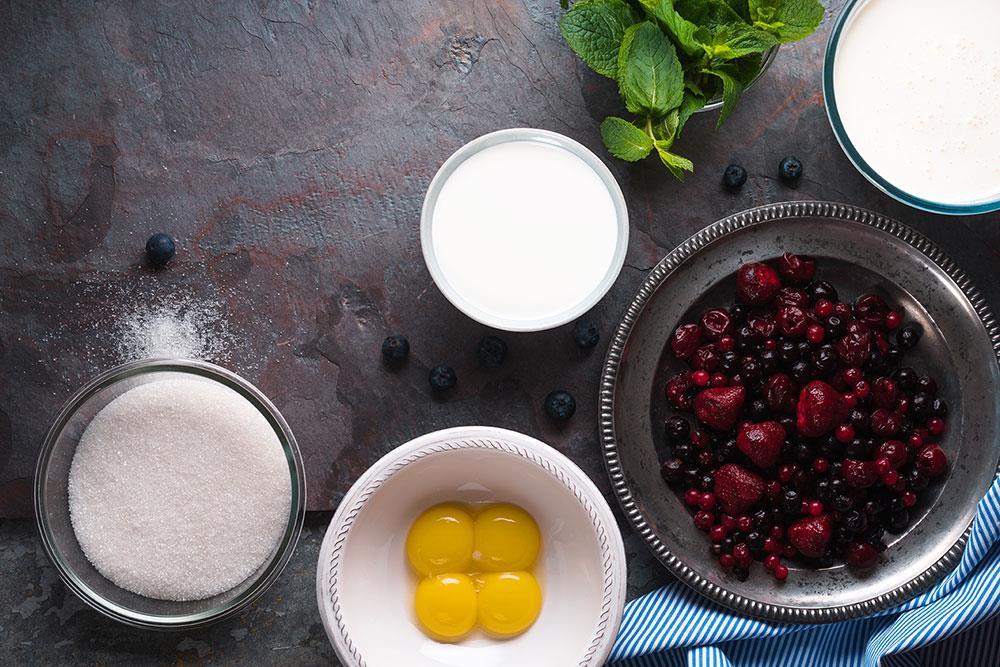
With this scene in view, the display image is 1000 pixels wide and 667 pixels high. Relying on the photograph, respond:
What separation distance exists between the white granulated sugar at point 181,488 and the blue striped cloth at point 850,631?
2.21 feet

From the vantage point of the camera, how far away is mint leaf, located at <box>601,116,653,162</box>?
143 centimetres

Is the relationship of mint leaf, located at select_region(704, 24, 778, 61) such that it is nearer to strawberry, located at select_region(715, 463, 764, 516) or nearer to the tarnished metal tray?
the tarnished metal tray

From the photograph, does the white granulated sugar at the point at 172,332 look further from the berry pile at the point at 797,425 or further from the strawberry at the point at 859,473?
the strawberry at the point at 859,473

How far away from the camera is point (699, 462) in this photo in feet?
5.03

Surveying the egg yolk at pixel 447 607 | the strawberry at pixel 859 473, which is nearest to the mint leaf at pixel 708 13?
the strawberry at pixel 859 473

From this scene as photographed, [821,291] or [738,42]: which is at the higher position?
[738,42]

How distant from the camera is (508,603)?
1439 millimetres

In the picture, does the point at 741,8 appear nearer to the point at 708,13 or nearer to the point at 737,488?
the point at 708,13

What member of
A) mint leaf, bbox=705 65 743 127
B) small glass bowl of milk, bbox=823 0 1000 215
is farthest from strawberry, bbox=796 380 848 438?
mint leaf, bbox=705 65 743 127

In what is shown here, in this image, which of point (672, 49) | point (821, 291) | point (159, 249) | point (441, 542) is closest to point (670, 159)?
point (672, 49)

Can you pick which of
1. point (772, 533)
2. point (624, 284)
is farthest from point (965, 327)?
point (624, 284)

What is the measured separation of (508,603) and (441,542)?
6.0 inches

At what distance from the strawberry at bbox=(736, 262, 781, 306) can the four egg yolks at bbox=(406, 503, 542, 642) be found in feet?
1.81

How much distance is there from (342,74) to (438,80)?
178 mm
